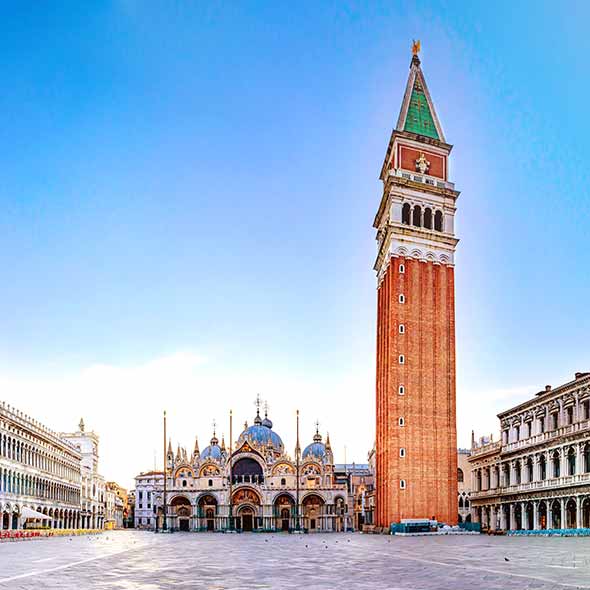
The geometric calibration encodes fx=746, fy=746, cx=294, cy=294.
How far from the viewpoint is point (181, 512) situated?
102 meters

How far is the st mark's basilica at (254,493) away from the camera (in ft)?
327

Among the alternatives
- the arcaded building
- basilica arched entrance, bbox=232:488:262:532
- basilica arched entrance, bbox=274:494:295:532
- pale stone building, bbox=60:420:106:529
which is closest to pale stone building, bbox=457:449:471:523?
basilica arched entrance, bbox=274:494:295:532

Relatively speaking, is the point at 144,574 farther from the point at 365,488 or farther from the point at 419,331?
the point at 365,488

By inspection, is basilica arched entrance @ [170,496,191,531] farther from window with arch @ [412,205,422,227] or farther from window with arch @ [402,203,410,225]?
window with arch @ [412,205,422,227]

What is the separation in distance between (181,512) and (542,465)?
5787 centimetres

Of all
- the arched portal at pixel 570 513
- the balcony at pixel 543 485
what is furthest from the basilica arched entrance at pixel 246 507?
the arched portal at pixel 570 513

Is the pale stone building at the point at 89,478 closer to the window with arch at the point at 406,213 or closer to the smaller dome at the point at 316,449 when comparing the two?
the smaller dome at the point at 316,449

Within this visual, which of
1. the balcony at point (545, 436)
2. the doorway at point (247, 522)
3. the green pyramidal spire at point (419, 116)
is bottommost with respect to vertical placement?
the doorway at point (247, 522)

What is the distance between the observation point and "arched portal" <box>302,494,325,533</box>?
100 metres

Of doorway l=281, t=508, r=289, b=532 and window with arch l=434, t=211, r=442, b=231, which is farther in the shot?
doorway l=281, t=508, r=289, b=532

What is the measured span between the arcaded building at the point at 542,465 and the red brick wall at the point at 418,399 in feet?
17.6

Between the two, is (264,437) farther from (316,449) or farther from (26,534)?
(26,534)

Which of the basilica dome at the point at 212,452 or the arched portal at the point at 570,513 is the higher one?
the basilica dome at the point at 212,452

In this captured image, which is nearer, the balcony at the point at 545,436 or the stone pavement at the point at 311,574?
the stone pavement at the point at 311,574
